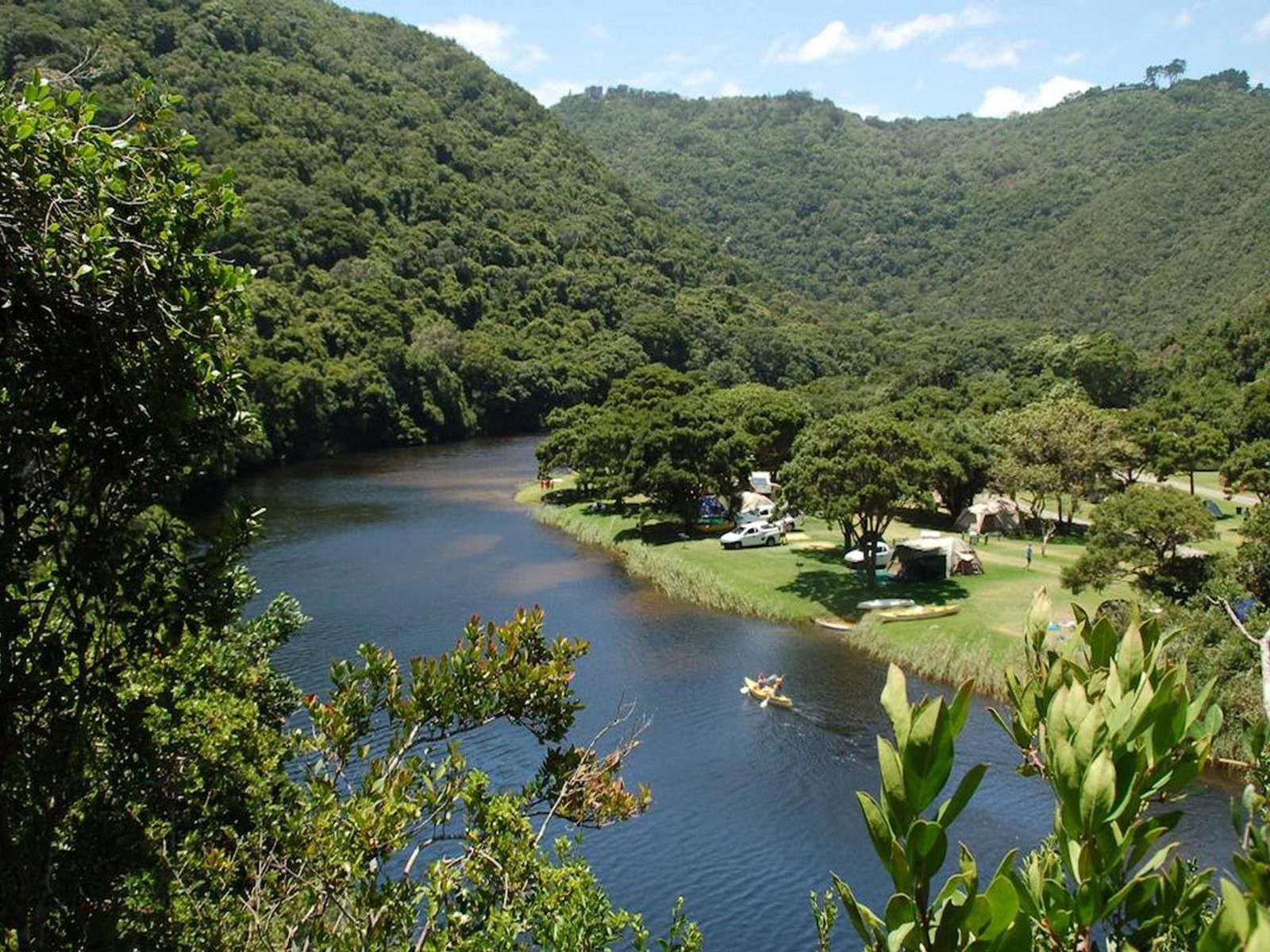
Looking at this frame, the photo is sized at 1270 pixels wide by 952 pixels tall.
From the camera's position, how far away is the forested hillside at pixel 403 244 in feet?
276

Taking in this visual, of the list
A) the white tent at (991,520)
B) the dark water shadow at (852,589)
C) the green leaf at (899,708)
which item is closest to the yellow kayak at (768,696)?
the dark water shadow at (852,589)

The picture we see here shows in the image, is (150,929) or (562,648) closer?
(150,929)

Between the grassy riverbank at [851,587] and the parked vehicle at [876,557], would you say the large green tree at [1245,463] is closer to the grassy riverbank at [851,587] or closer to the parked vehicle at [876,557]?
the grassy riverbank at [851,587]

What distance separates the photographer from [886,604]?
3269 centimetres

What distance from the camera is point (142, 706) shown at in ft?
19.8

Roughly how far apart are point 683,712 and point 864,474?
11875mm

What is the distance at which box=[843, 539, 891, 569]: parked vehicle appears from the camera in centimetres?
3709

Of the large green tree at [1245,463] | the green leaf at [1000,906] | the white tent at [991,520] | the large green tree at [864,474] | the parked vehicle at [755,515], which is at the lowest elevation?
the white tent at [991,520]

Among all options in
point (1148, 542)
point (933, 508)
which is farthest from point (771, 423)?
point (1148, 542)

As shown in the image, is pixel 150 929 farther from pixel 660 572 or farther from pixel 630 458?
pixel 630 458

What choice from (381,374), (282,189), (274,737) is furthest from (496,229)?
(274,737)

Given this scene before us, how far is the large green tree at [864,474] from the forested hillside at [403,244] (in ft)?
138

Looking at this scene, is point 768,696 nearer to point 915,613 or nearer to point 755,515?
point 915,613

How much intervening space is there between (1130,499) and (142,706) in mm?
27416
